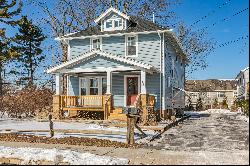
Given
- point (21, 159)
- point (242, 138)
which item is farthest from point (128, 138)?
point (242, 138)

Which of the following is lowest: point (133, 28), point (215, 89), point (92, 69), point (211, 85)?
point (215, 89)

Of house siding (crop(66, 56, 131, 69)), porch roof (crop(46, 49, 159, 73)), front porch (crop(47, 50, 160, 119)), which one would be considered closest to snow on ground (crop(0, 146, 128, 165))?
front porch (crop(47, 50, 160, 119))

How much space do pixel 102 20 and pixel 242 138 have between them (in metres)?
16.1

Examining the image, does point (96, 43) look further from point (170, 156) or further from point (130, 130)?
point (170, 156)

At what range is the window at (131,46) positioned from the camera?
2572cm

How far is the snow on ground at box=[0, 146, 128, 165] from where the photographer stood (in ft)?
30.9

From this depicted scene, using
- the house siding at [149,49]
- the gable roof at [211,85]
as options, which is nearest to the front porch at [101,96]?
the house siding at [149,49]

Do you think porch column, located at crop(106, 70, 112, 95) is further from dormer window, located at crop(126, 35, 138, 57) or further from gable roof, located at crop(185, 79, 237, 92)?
gable roof, located at crop(185, 79, 237, 92)

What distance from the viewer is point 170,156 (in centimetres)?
1044

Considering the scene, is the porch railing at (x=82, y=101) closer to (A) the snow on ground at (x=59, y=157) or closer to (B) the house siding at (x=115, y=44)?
(B) the house siding at (x=115, y=44)

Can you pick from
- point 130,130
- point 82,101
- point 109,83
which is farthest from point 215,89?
point 130,130

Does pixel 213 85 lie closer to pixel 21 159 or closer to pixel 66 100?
pixel 66 100

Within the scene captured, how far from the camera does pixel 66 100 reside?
25.1 meters

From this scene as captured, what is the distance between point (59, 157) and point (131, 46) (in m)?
16.9
